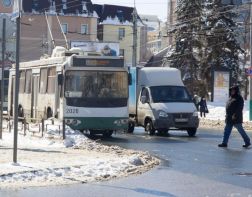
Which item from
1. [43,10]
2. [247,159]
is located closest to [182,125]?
[247,159]

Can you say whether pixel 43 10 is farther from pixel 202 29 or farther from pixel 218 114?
pixel 218 114

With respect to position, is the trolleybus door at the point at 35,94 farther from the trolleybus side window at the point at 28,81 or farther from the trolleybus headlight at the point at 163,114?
the trolleybus headlight at the point at 163,114

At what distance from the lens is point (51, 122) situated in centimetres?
2300

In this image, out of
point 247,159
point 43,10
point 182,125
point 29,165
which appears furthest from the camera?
point 43,10

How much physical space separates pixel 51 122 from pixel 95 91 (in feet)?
6.17

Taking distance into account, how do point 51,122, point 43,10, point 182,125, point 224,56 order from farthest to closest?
point 43,10, point 224,56, point 182,125, point 51,122

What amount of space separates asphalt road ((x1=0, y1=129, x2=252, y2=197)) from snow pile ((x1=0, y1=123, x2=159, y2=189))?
0.51m

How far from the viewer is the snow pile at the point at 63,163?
1200 centimetres

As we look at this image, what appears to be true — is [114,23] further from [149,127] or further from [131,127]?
[149,127]

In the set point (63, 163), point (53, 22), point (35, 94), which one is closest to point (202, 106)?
point (35, 94)

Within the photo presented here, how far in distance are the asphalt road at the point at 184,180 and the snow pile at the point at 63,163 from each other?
507 mm

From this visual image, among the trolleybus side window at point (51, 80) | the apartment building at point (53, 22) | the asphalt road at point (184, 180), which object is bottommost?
the asphalt road at point (184, 180)

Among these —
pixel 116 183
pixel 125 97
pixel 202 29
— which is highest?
pixel 202 29

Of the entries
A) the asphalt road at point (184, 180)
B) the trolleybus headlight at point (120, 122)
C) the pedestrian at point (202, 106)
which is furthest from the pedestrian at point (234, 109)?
the pedestrian at point (202, 106)
